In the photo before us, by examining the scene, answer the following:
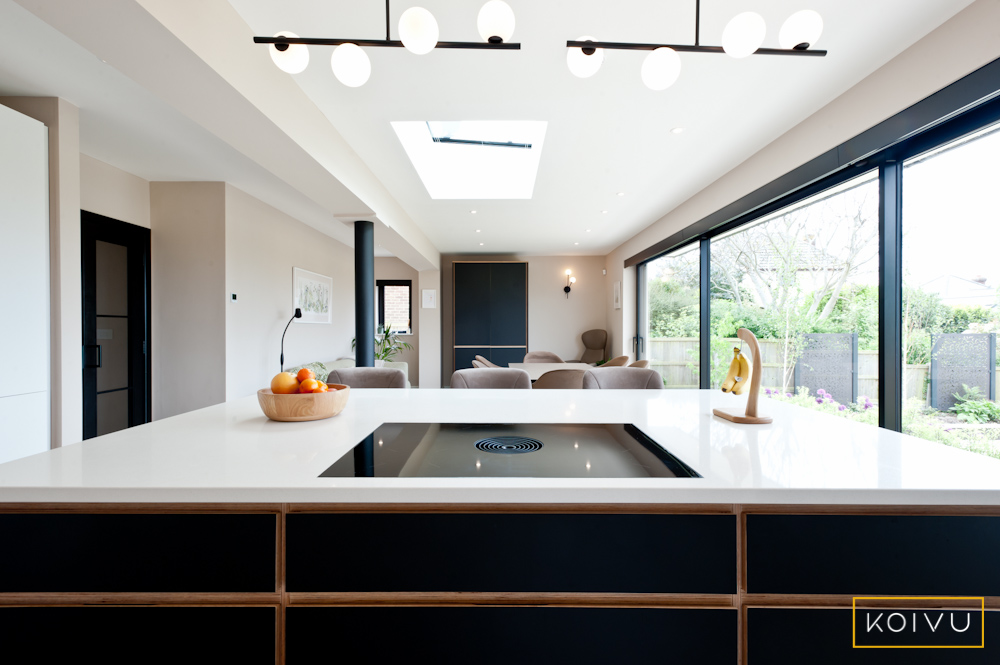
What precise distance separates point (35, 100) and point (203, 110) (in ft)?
→ 5.22

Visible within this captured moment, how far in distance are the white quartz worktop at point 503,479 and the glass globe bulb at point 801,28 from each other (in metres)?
1.19

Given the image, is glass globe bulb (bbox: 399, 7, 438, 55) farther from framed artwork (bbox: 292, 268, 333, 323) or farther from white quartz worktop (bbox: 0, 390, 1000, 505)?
framed artwork (bbox: 292, 268, 333, 323)

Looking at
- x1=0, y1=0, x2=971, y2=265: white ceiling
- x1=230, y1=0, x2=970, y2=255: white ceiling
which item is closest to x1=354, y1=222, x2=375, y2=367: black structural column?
x1=0, y1=0, x2=971, y2=265: white ceiling

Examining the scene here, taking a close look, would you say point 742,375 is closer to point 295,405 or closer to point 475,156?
point 295,405

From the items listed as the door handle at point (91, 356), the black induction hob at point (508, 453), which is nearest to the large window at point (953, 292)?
the black induction hob at point (508, 453)

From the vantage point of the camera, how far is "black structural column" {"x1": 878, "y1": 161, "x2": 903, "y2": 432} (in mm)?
2258

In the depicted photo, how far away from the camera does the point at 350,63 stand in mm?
1403
